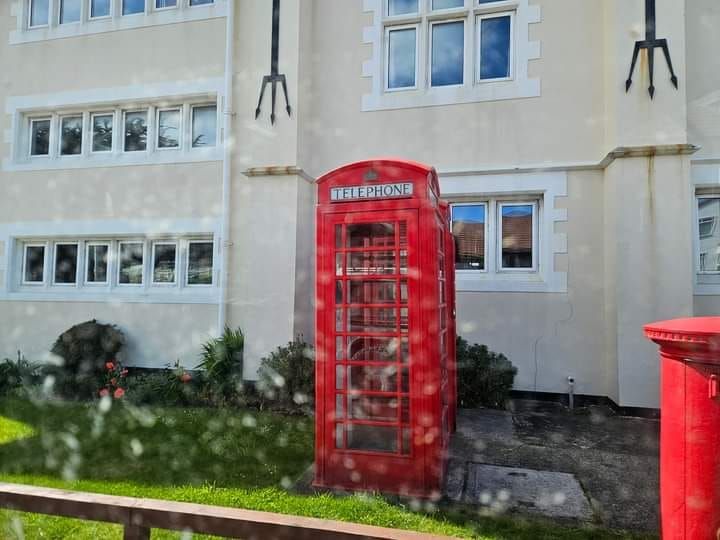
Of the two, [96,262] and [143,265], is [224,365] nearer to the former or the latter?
[143,265]

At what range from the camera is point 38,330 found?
8609 millimetres

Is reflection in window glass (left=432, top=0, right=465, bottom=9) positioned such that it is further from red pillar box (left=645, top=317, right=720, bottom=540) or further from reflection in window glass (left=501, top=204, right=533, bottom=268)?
red pillar box (left=645, top=317, right=720, bottom=540)

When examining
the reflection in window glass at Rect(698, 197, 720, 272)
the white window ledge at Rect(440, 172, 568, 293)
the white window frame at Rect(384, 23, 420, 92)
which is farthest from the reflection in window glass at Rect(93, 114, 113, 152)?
the reflection in window glass at Rect(698, 197, 720, 272)

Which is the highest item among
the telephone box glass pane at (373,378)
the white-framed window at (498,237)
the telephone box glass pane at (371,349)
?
the white-framed window at (498,237)

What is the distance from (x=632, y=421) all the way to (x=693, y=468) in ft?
12.8

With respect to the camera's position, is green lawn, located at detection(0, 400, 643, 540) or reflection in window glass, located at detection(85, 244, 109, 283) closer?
green lawn, located at detection(0, 400, 643, 540)

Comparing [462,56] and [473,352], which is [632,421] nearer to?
[473,352]

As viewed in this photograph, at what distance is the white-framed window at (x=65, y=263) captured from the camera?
8763 mm

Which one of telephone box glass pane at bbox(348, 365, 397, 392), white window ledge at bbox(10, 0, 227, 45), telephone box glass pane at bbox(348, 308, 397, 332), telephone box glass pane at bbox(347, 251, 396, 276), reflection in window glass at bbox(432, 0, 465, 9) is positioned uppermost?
white window ledge at bbox(10, 0, 227, 45)

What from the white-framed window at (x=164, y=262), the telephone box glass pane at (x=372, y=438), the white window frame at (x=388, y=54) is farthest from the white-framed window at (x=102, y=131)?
the telephone box glass pane at (x=372, y=438)

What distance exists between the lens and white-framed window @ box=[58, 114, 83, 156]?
8844 millimetres

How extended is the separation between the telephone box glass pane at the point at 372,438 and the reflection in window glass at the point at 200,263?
197 inches

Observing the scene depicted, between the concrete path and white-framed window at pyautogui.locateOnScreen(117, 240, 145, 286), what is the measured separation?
6152 millimetres

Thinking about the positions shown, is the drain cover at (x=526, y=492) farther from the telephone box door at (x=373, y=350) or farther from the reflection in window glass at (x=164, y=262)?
the reflection in window glass at (x=164, y=262)
